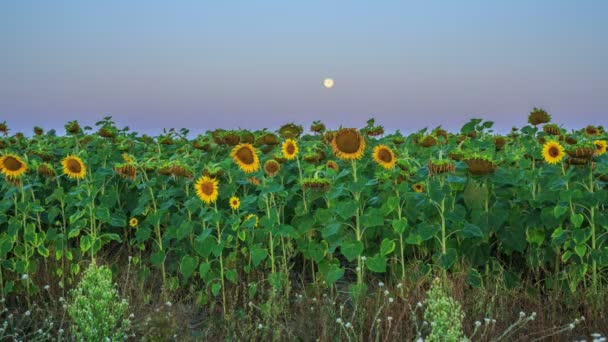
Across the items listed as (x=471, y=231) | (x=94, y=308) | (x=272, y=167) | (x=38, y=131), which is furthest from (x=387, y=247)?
(x=38, y=131)

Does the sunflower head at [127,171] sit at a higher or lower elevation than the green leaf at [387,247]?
higher

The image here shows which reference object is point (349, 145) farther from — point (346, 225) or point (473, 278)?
point (473, 278)

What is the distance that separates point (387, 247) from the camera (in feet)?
18.0

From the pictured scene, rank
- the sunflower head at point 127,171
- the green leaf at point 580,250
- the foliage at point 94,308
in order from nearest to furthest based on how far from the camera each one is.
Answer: the foliage at point 94,308, the green leaf at point 580,250, the sunflower head at point 127,171

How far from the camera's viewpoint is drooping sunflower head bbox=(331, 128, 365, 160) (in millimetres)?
5531

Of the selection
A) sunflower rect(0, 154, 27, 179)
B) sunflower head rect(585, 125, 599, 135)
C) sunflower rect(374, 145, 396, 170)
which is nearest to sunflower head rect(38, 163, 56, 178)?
sunflower rect(0, 154, 27, 179)

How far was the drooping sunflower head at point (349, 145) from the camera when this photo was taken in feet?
18.1

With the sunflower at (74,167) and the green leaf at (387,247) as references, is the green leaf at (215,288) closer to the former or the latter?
the green leaf at (387,247)

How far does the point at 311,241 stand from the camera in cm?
585

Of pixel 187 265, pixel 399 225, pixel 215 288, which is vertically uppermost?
pixel 399 225

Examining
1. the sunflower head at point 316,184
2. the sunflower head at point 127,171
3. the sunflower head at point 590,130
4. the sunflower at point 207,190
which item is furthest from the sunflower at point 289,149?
the sunflower head at point 590,130

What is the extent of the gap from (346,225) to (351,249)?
692 millimetres

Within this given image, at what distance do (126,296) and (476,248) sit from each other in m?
3.02

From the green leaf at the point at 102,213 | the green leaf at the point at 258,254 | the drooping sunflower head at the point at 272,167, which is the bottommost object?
the green leaf at the point at 258,254
